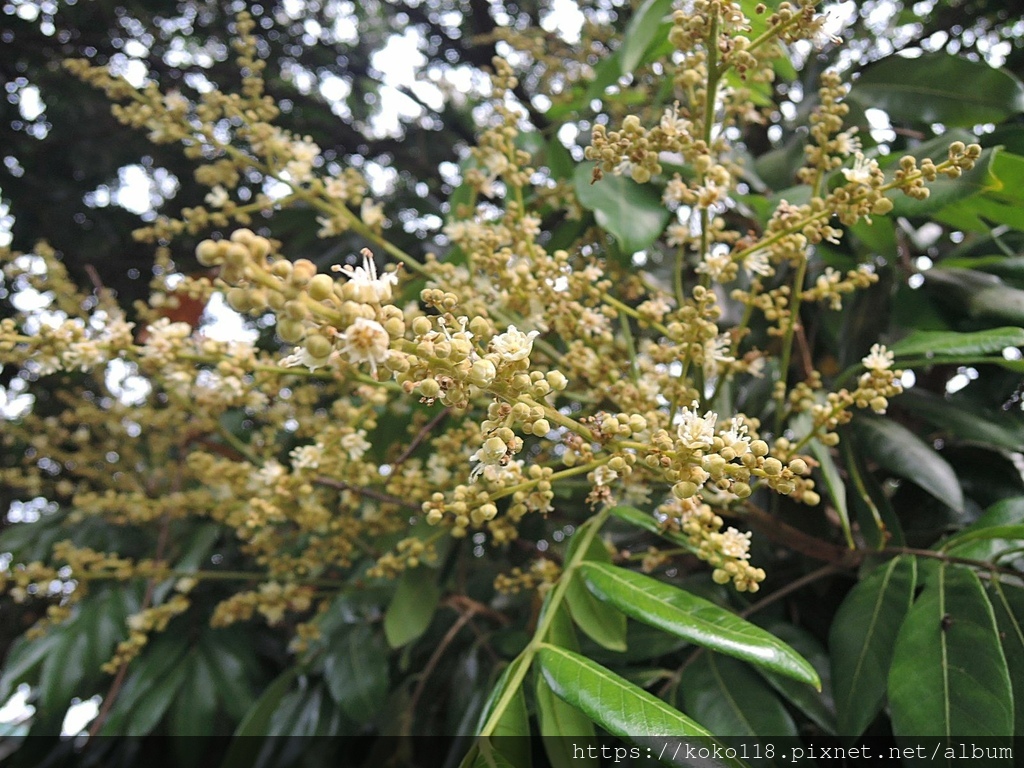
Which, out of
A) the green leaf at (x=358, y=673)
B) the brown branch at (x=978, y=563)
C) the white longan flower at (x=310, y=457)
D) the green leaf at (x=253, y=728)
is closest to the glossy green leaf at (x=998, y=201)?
the brown branch at (x=978, y=563)

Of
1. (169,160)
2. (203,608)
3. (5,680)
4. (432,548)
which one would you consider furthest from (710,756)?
(169,160)

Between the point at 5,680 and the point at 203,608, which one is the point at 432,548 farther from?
the point at 5,680

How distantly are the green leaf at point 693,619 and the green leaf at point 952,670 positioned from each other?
0.63 feet

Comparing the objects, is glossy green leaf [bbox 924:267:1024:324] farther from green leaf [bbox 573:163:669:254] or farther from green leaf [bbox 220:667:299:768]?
green leaf [bbox 220:667:299:768]

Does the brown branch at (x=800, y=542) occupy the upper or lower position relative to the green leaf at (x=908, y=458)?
lower

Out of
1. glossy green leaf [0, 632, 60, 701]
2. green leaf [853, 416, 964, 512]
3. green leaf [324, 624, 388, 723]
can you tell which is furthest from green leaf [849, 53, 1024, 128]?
glossy green leaf [0, 632, 60, 701]

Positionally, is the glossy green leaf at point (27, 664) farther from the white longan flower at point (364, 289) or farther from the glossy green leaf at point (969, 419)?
the glossy green leaf at point (969, 419)

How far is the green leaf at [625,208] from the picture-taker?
3.12ft

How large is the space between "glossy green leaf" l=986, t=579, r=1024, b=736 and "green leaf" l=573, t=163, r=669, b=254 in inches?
25.2

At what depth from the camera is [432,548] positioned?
1.04 metres

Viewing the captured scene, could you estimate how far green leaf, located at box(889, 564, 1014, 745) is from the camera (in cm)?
73

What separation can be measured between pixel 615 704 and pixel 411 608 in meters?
0.58

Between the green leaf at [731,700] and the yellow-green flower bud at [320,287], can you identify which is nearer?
the yellow-green flower bud at [320,287]

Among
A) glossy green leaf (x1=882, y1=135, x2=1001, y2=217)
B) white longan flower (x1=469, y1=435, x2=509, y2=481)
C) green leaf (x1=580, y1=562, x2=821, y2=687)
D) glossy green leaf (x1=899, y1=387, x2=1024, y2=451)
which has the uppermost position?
glossy green leaf (x1=882, y1=135, x2=1001, y2=217)
